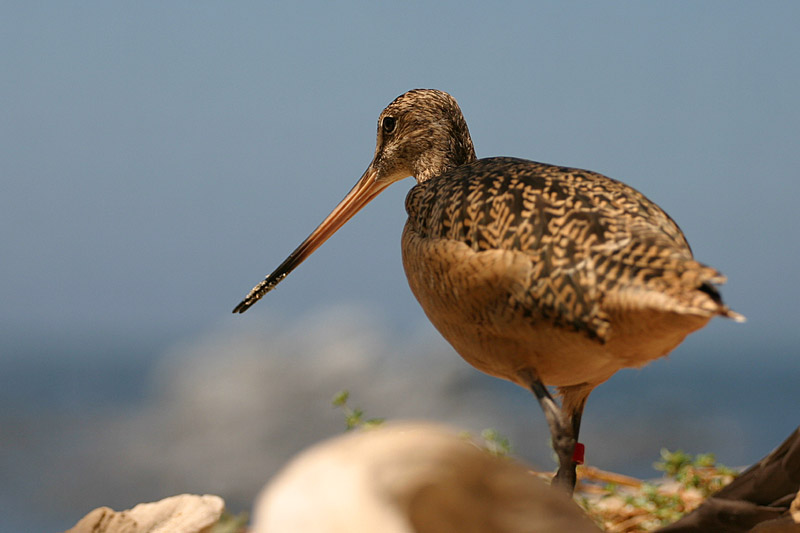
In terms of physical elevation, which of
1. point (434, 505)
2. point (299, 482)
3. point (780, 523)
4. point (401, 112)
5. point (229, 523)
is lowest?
point (780, 523)

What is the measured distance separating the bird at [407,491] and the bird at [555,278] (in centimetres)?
77

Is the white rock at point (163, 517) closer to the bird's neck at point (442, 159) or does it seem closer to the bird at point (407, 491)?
the bird at point (407, 491)

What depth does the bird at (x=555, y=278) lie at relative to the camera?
265 cm

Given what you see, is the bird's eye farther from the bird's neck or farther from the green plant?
the green plant

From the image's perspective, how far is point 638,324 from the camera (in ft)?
8.84

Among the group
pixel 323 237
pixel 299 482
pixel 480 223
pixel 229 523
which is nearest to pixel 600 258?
pixel 480 223

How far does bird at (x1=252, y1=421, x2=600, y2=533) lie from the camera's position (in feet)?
5.94

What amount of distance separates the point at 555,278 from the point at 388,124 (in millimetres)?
2046

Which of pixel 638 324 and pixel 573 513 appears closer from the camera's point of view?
pixel 573 513

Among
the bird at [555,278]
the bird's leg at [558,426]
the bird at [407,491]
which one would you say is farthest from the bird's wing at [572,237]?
the bird at [407,491]

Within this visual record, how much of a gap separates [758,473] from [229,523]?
2068mm

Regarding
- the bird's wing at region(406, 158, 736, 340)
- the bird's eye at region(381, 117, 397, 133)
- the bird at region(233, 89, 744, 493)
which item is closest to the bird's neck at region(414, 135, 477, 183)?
the bird's eye at region(381, 117, 397, 133)

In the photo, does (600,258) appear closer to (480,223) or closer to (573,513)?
(480,223)

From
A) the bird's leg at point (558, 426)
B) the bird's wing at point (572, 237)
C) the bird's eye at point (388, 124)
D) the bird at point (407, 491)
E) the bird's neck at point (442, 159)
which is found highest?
the bird's eye at point (388, 124)
